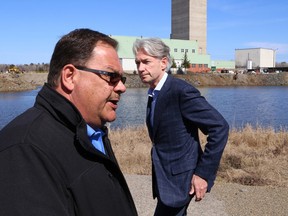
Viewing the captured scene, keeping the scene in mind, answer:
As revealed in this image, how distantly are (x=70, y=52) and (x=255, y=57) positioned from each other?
138 m

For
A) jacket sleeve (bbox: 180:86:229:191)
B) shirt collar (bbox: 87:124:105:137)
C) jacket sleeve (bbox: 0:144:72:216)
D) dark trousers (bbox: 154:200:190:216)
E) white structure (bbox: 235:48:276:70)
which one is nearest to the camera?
jacket sleeve (bbox: 0:144:72:216)

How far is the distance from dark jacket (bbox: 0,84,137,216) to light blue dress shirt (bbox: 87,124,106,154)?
24 centimetres

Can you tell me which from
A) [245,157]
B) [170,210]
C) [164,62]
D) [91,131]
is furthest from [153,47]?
[245,157]

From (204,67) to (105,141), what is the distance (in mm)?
105218

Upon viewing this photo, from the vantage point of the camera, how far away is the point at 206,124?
298cm

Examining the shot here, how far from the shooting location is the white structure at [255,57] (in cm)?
13138

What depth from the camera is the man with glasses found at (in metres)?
1.27

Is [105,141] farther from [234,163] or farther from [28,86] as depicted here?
[28,86]

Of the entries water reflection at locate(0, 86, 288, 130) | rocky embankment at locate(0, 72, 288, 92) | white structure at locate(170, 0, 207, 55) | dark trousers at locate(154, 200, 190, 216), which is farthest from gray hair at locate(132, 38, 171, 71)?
white structure at locate(170, 0, 207, 55)

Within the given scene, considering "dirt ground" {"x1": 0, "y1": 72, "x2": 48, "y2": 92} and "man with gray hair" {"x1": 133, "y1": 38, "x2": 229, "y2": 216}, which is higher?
"man with gray hair" {"x1": 133, "y1": 38, "x2": 229, "y2": 216}

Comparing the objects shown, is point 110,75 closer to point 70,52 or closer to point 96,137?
point 70,52

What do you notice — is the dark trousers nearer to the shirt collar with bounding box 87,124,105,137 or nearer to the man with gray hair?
the man with gray hair

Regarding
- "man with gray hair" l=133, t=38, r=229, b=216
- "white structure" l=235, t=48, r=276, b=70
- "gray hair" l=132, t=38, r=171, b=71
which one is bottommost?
"man with gray hair" l=133, t=38, r=229, b=216

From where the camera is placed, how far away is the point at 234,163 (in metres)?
7.99
